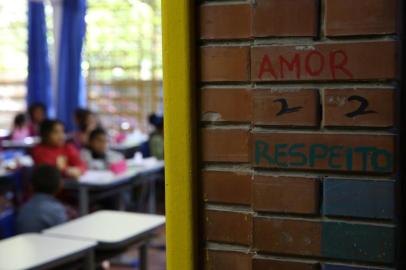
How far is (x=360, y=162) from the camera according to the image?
0.90 metres

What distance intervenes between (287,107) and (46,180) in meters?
2.78

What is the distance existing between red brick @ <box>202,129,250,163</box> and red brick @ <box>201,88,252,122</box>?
0.02 meters

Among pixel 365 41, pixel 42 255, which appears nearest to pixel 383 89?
pixel 365 41

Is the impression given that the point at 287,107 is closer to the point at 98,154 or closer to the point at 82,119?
the point at 98,154

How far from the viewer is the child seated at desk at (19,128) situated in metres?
7.06

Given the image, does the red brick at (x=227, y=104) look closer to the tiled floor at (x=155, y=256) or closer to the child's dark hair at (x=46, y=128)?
the tiled floor at (x=155, y=256)

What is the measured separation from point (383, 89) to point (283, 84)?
6.6 inches

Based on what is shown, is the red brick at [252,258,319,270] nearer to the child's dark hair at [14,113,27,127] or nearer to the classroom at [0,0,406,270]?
the classroom at [0,0,406,270]

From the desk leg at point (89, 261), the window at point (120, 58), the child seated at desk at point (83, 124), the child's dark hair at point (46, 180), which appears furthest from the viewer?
the window at point (120, 58)

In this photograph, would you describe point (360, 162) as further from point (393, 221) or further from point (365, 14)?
point (365, 14)

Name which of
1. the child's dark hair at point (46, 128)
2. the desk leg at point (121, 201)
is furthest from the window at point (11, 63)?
the desk leg at point (121, 201)

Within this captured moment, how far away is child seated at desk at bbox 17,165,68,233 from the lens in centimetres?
324

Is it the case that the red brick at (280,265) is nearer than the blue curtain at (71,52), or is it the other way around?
the red brick at (280,265)

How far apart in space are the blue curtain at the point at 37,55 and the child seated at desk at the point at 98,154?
8.92 ft
